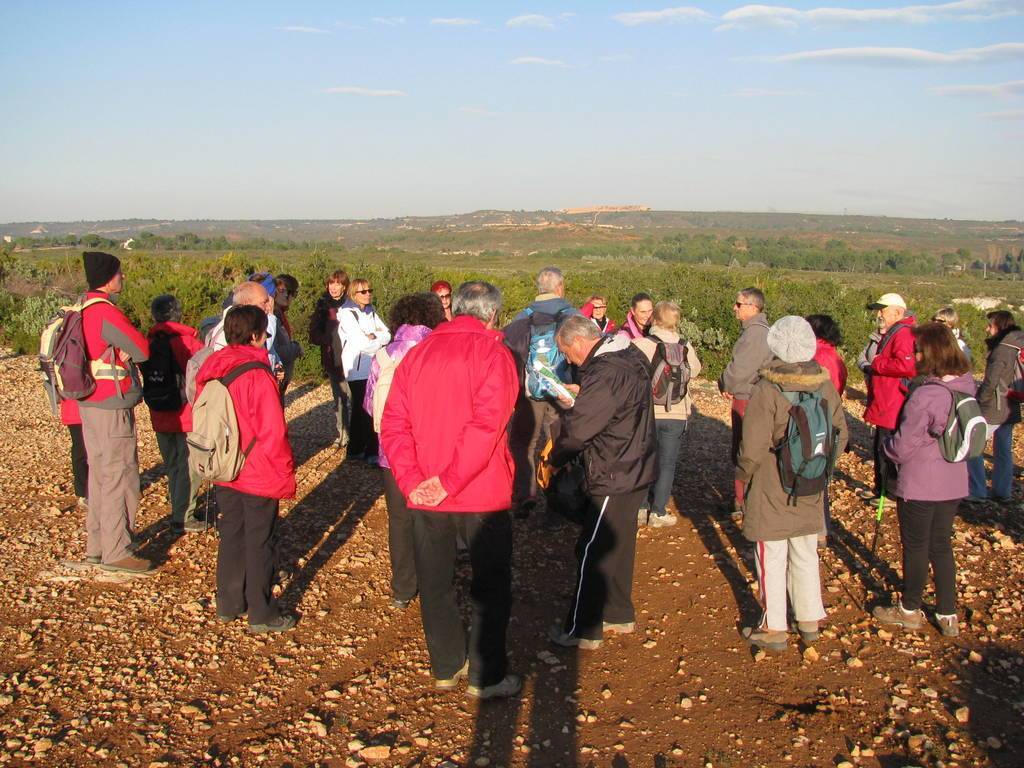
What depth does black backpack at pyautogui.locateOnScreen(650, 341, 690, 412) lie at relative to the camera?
5.61m

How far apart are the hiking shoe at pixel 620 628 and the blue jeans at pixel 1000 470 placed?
4266 millimetres

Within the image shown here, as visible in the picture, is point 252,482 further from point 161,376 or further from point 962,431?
point 962,431

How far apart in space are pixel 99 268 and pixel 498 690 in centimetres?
353

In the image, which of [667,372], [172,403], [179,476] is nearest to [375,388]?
[172,403]

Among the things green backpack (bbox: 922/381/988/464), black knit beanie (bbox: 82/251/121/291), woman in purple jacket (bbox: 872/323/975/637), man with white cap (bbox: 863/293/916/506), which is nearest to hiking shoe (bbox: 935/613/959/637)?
woman in purple jacket (bbox: 872/323/975/637)

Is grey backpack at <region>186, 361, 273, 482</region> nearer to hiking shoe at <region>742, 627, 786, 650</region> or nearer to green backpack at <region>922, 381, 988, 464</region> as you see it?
hiking shoe at <region>742, 627, 786, 650</region>

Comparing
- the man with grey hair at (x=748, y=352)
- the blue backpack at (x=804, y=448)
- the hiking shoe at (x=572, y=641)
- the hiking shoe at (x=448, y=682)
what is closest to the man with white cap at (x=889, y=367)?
the man with grey hair at (x=748, y=352)

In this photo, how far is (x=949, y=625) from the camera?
4.54 m

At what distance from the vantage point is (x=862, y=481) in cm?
786

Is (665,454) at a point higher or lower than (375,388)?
lower

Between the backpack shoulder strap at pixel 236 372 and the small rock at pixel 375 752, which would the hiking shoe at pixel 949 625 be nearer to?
the small rock at pixel 375 752

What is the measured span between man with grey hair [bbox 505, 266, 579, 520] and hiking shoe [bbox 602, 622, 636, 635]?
59.5 inches

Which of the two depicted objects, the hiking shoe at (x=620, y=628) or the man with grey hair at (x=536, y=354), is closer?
the hiking shoe at (x=620, y=628)

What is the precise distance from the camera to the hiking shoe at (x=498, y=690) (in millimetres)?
3840
